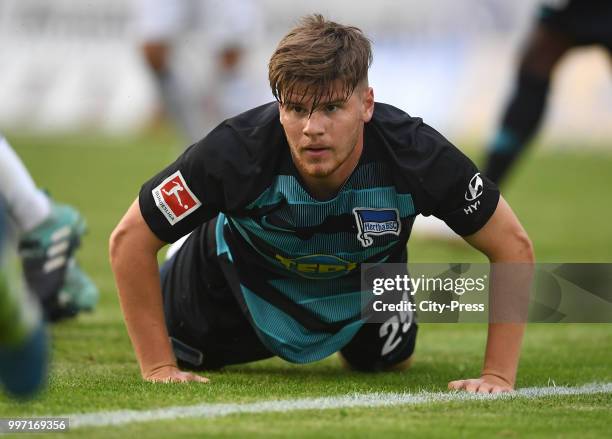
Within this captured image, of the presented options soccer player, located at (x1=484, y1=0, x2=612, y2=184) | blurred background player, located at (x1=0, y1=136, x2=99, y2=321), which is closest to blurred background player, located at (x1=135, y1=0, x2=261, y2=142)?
soccer player, located at (x1=484, y1=0, x2=612, y2=184)

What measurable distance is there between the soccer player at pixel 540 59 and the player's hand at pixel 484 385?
2844 millimetres

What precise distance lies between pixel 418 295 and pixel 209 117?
21.9ft

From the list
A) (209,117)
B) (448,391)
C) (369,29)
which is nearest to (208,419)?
(448,391)

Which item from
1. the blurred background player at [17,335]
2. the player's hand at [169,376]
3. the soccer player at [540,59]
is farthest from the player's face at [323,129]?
the soccer player at [540,59]

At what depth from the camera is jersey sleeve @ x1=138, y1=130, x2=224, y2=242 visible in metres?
3.62

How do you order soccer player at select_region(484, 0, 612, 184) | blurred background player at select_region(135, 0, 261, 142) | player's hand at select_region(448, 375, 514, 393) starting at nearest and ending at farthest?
player's hand at select_region(448, 375, 514, 393) < soccer player at select_region(484, 0, 612, 184) < blurred background player at select_region(135, 0, 261, 142)

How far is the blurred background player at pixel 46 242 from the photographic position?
4.73 meters

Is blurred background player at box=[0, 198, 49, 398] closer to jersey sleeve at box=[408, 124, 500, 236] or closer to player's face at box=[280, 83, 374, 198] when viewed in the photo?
player's face at box=[280, 83, 374, 198]

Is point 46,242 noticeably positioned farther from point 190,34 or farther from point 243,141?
point 190,34

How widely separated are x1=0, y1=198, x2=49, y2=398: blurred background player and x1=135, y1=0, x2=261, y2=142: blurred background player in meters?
5.21

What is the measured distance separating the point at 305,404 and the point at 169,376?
56 centimetres

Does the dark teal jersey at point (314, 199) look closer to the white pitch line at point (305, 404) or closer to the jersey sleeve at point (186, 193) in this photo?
the jersey sleeve at point (186, 193)

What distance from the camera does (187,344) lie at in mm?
4258

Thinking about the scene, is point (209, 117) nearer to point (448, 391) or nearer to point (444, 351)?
point (444, 351)
